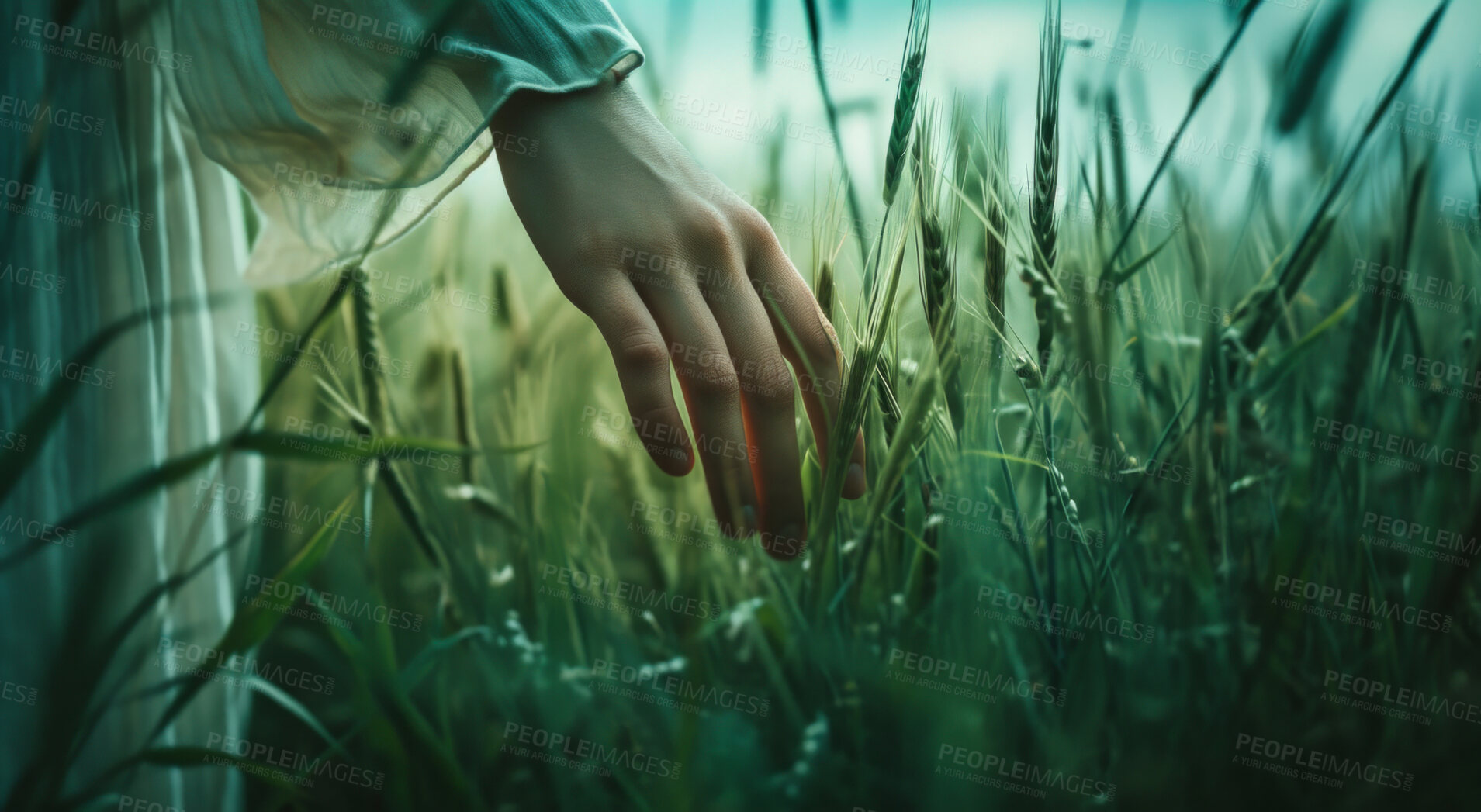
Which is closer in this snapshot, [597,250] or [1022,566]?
[597,250]

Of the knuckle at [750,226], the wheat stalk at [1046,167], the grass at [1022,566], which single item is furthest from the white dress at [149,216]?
the wheat stalk at [1046,167]

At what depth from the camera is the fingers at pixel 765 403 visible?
1.52 feet

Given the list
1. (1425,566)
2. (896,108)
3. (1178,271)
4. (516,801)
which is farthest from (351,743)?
(1425,566)

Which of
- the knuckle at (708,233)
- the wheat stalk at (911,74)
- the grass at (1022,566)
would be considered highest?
the wheat stalk at (911,74)

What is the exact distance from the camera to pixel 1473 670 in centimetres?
62

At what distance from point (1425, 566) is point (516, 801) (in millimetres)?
800

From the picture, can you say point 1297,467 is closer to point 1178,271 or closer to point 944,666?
point 1178,271

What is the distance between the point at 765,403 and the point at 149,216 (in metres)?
0.51

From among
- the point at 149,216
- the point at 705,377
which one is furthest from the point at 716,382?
the point at 149,216

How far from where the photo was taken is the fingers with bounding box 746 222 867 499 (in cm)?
50

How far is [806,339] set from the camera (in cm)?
51

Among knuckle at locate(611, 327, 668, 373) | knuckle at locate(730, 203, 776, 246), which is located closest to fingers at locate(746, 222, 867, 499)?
knuckle at locate(730, 203, 776, 246)

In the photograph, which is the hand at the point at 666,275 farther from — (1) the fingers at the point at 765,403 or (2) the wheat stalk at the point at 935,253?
(2) the wheat stalk at the point at 935,253

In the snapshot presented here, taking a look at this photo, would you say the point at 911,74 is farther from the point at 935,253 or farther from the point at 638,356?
the point at 638,356
